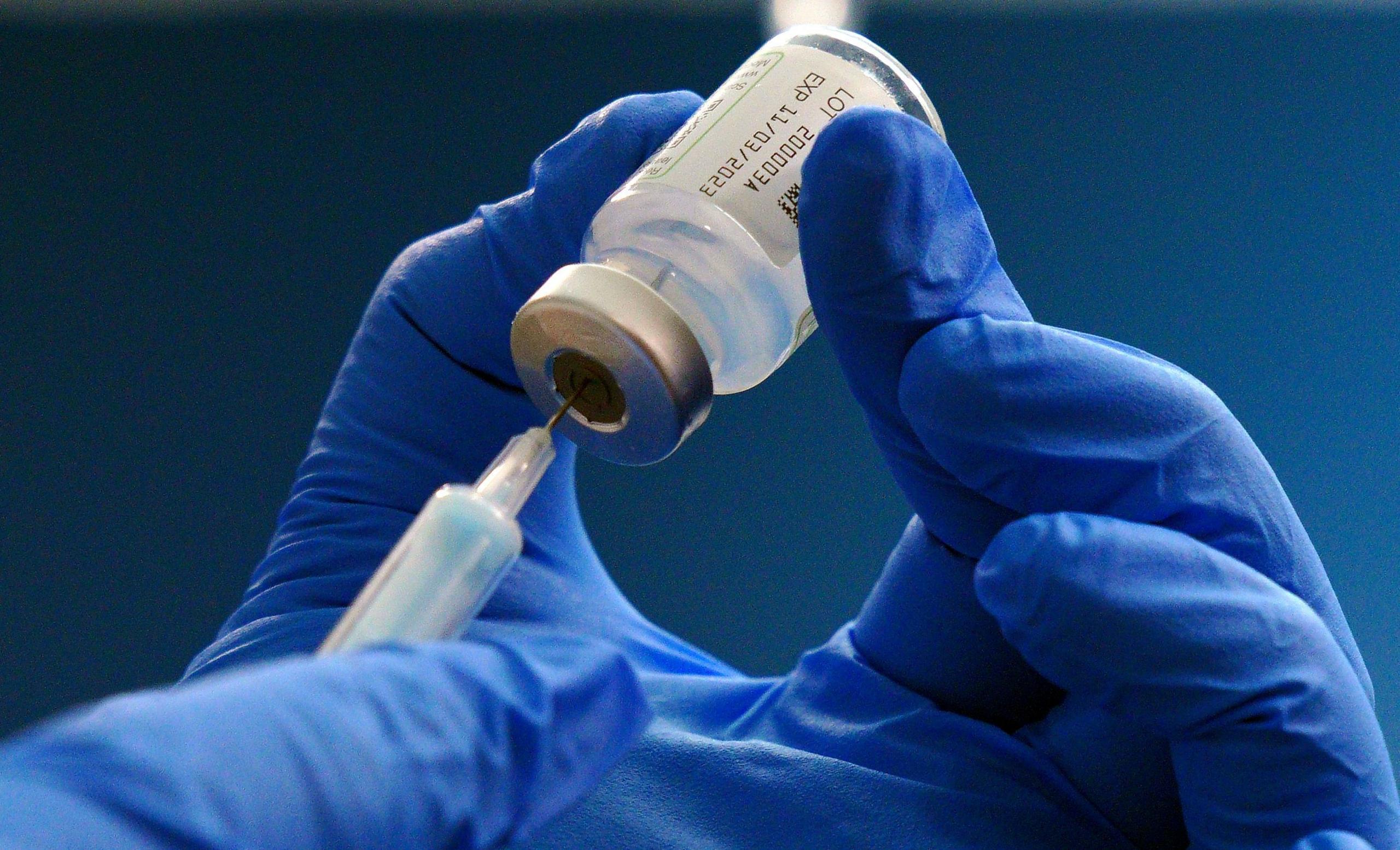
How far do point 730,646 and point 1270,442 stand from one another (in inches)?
28.7

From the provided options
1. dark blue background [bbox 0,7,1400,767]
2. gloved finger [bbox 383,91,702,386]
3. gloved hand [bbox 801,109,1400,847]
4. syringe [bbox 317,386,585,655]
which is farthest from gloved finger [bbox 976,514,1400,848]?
dark blue background [bbox 0,7,1400,767]

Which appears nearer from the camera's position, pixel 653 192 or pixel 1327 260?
pixel 653 192

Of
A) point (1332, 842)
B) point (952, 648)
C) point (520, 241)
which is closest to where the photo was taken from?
point (1332, 842)

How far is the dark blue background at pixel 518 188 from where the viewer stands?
1.62m

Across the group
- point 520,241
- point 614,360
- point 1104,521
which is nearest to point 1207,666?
point 1104,521

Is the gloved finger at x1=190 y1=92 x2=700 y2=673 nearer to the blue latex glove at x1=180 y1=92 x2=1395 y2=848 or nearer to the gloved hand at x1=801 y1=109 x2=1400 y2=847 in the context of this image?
the blue latex glove at x1=180 y1=92 x2=1395 y2=848

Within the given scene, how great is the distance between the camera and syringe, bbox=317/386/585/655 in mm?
545

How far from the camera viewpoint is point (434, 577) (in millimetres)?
552

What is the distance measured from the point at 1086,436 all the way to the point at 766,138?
0.24 meters

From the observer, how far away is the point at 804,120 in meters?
0.72

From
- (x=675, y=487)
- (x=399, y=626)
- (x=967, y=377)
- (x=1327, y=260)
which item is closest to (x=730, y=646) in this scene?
(x=675, y=487)

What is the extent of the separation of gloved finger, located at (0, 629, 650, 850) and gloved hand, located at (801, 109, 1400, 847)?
224mm

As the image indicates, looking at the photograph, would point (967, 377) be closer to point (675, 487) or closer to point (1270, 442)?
point (675, 487)

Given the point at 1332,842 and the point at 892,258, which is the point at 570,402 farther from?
the point at 1332,842
